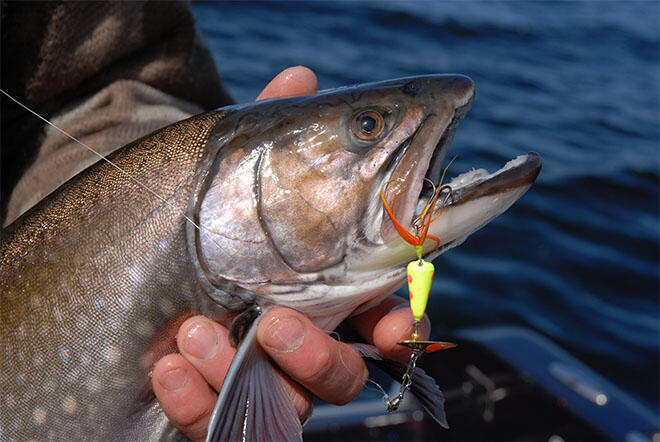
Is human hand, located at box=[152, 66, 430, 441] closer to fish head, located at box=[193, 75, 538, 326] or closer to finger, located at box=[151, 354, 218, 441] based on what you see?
finger, located at box=[151, 354, 218, 441]

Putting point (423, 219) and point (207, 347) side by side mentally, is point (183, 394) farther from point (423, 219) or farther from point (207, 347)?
point (423, 219)

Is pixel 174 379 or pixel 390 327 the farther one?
pixel 390 327

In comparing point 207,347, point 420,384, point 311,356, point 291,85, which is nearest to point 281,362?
point 311,356

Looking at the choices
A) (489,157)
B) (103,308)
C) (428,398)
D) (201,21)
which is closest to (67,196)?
(103,308)

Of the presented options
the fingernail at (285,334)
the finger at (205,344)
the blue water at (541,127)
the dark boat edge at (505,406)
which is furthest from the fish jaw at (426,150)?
the blue water at (541,127)

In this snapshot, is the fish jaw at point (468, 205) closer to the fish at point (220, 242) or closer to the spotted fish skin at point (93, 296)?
the fish at point (220, 242)

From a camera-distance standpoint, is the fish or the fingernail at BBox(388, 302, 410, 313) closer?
the fish

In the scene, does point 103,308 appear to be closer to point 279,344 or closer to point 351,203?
point 279,344

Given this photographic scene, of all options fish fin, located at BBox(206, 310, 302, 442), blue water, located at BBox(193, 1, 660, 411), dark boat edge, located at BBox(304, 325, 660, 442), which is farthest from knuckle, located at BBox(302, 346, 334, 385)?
blue water, located at BBox(193, 1, 660, 411)
